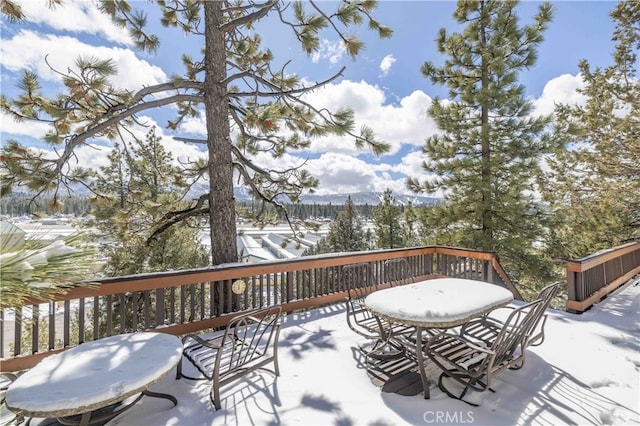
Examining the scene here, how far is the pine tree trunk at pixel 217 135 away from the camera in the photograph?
457 cm

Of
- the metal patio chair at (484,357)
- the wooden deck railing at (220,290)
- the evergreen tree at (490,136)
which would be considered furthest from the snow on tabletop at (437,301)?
the evergreen tree at (490,136)

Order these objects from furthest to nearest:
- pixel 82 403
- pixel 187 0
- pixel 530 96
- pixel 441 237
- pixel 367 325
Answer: pixel 441 237 < pixel 530 96 < pixel 187 0 < pixel 367 325 < pixel 82 403

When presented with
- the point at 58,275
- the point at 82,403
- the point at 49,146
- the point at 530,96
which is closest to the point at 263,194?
the point at 49,146

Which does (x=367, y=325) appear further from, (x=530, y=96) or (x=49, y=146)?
(x=530, y=96)

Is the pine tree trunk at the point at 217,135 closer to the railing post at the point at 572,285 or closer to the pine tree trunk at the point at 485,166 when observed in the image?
the railing post at the point at 572,285

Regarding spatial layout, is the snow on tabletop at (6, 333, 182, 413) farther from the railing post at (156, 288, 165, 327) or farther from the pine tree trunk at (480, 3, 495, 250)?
the pine tree trunk at (480, 3, 495, 250)

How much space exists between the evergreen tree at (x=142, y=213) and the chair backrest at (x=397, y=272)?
387 centimetres

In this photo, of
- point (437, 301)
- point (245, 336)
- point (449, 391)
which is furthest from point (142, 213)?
point (449, 391)

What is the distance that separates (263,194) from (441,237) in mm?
6295

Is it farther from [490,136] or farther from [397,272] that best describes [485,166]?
[397,272]

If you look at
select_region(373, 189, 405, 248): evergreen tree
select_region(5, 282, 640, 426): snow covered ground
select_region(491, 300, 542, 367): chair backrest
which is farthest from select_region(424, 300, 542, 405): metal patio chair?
select_region(373, 189, 405, 248): evergreen tree

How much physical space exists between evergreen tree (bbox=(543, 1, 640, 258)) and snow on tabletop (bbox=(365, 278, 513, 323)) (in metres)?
7.15

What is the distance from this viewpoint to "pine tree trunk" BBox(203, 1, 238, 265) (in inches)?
180

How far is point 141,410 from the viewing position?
221 centimetres
